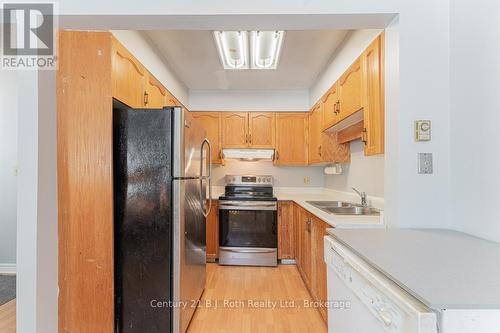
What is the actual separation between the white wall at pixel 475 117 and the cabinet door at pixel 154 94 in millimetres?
2173

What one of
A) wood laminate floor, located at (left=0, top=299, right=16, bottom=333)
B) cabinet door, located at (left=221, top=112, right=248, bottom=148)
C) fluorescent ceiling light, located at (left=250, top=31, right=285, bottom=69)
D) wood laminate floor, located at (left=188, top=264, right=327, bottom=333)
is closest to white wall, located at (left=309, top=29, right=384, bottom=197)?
fluorescent ceiling light, located at (left=250, top=31, right=285, bottom=69)

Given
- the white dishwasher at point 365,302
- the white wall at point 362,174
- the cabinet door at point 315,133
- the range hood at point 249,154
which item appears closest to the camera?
the white dishwasher at point 365,302

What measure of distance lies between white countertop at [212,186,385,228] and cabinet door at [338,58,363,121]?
828 millimetres

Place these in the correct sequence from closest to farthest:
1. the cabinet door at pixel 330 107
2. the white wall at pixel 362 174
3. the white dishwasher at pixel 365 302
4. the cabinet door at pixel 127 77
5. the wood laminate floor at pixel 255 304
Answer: the white dishwasher at pixel 365 302
the cabinet door at pixel 127 77
the wood laminate floor at pixel 255 304
the white wall at pixel 362 174
the cabinet door at pixel 330 107

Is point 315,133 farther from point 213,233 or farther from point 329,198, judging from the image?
point 213,233

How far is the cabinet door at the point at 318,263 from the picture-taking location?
75.8 inches

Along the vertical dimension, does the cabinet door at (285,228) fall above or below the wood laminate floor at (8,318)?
above

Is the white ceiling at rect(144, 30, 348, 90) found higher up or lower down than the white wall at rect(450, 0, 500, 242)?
higher up

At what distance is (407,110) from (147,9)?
1.59 metres

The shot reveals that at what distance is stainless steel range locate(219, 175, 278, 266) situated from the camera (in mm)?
3234

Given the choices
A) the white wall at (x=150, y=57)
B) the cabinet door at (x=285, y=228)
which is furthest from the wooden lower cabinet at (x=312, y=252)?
the white wall at (x=150, y=57)

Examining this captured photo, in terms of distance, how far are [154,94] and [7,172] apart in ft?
6.76

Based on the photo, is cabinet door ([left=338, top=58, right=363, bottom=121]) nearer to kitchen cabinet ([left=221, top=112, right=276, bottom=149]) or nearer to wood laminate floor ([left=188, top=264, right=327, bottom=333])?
kitchen cabinet ([left=221, top=112, right=276, bottom=149])

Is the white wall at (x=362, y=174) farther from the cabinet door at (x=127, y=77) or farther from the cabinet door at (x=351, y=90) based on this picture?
the cabinet door at (x=127, y=77)
